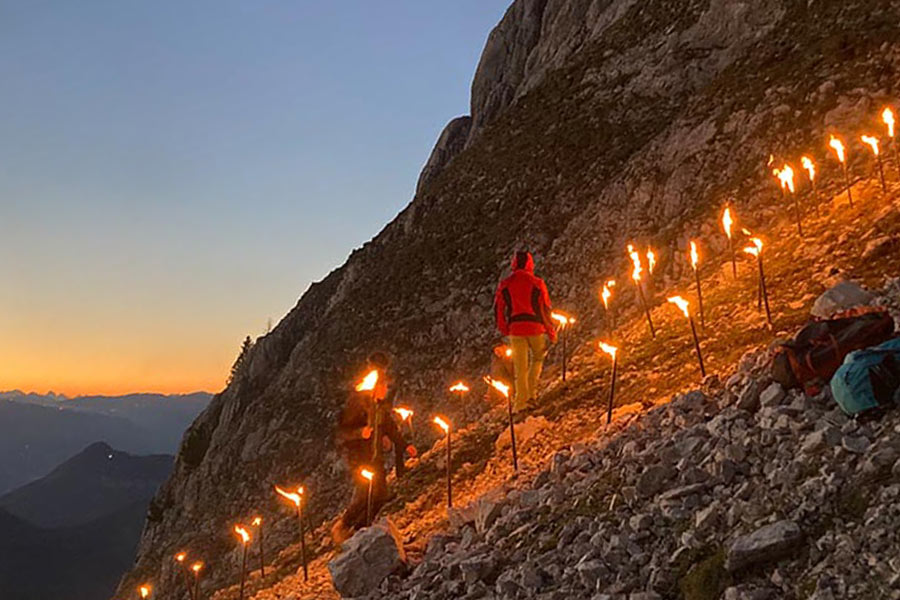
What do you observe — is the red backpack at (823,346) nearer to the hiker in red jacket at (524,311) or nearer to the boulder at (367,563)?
the boulder at (367,563)

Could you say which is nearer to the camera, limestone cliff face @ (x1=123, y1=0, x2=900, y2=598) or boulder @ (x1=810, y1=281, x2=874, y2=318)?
boulder @ (x1=810, y1=281, x2=874, y2=318)

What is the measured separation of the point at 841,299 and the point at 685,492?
5530 millimetres

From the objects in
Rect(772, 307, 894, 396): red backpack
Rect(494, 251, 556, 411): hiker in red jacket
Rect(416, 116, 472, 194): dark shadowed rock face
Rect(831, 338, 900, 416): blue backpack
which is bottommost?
Rect(831, 338, 900, 416): blue backpack

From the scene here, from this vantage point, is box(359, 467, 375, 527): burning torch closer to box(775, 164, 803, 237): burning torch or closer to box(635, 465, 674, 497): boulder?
box(635, 465, 674, 497): boulder

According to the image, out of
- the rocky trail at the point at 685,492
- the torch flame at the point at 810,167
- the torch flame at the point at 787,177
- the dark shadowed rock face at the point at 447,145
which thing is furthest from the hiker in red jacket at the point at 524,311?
the dark shadowed rock face at the point at 447,145

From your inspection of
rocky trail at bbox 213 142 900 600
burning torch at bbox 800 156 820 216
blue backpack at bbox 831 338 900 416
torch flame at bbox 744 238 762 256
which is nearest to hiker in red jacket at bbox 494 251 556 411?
rocky trail at bbox 213 142 900 600

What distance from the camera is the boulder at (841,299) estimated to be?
997 cm

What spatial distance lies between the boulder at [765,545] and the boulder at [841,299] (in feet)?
19.0

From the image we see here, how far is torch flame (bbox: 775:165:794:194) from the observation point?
20469 millimetres

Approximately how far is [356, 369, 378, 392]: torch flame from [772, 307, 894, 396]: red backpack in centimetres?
702

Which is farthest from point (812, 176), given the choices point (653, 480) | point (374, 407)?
point (653, 480)

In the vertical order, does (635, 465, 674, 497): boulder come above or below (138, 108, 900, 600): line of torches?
below

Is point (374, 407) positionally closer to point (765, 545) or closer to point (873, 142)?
point (765, 545)

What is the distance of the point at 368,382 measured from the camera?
11.9 metres
